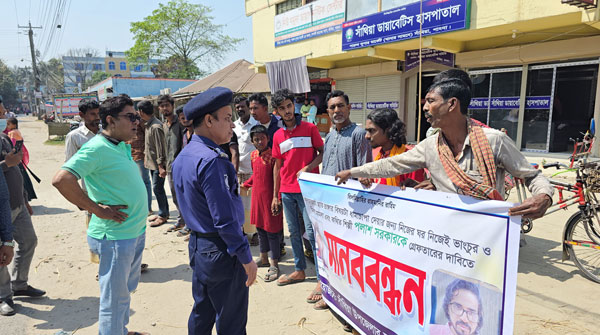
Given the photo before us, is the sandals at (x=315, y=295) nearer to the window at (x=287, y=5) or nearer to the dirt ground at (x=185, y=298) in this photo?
the dirt ground at (x=185, y=298)

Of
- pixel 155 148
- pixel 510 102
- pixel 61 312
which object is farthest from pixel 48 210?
pixel 510 102

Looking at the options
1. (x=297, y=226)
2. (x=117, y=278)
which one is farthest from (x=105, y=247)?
(x=297, y=226)

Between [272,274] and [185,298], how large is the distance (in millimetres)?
921

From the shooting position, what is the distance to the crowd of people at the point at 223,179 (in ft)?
6.26

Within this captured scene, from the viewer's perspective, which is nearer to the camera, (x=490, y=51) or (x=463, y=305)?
(x=463, y=305)

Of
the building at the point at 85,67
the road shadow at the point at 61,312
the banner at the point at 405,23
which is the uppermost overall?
the building at the point at 85,67

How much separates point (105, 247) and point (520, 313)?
3.41 m

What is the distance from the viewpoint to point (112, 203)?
8.02 ft

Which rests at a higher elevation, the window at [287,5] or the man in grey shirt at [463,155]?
the window at [287,5]

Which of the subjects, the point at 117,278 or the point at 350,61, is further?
the point at 350,61

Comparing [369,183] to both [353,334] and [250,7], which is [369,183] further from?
[250,7]

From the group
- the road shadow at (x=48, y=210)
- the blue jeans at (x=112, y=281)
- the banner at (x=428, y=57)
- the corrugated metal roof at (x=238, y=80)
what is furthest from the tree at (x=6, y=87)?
the blue jeans at (x=112, y=281)

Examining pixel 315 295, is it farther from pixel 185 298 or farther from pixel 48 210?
pixel 48 210

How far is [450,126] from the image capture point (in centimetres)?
201
